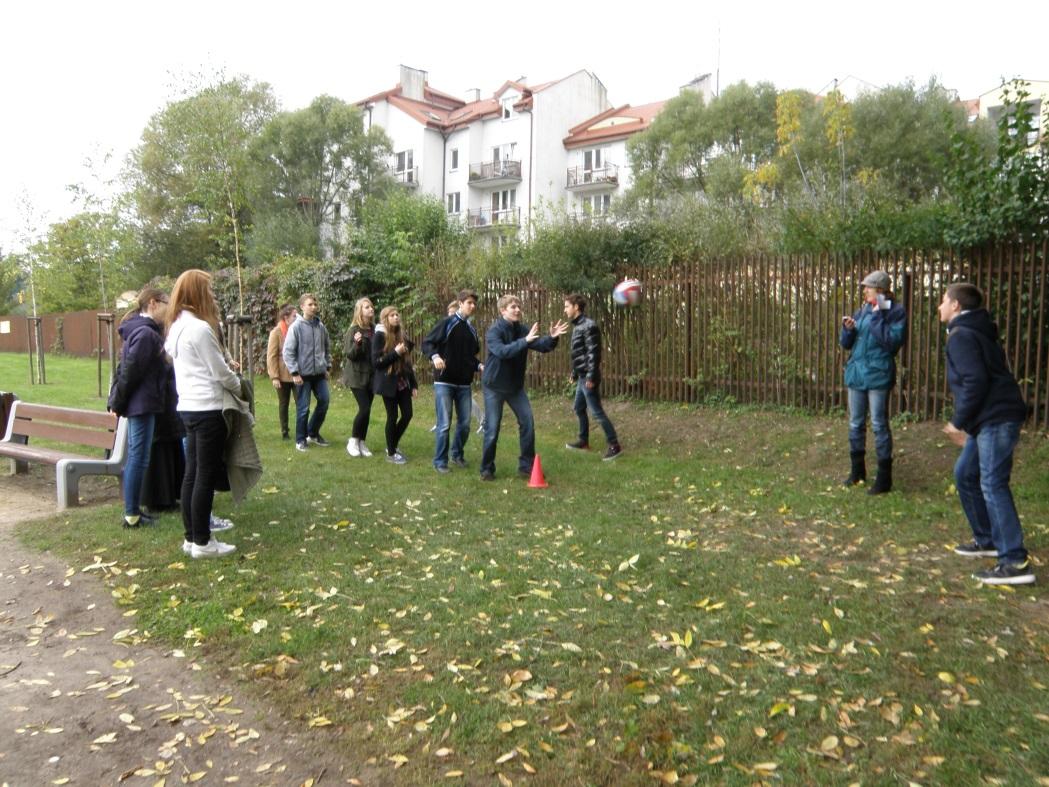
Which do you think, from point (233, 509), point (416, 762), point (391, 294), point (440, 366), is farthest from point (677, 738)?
point (391, 294)

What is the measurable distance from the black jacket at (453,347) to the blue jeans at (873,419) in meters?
3.99

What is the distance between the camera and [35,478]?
915 cm

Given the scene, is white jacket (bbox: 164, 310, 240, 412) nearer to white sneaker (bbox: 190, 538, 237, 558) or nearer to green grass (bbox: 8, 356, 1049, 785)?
white sneaker (bbox: 190, 538, 237, 558)

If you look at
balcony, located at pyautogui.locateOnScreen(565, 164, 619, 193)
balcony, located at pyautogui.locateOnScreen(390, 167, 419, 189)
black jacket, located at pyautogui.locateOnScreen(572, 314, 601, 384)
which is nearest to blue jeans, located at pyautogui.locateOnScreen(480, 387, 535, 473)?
black jacket, located at pyautogui.locateOnScreen(572, 314, 601, 384)

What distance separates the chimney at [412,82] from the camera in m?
56.6

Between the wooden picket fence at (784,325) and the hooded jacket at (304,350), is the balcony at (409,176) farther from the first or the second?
the hooded jacket at (304,350)

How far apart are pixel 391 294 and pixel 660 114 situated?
2250cm

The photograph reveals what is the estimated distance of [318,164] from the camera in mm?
42219

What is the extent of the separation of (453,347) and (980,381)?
17.5ft

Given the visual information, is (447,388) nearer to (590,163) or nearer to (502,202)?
(590,163)

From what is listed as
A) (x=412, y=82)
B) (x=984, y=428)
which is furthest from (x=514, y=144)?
(x=984, y=428)

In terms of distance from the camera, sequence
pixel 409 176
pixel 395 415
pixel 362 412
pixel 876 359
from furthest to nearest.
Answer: pixel 409 176, pixel 362 412, pixel 395 415, pixel 876 359

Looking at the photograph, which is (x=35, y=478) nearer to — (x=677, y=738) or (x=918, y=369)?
(x=677, y=738)

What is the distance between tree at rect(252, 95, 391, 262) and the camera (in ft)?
135
